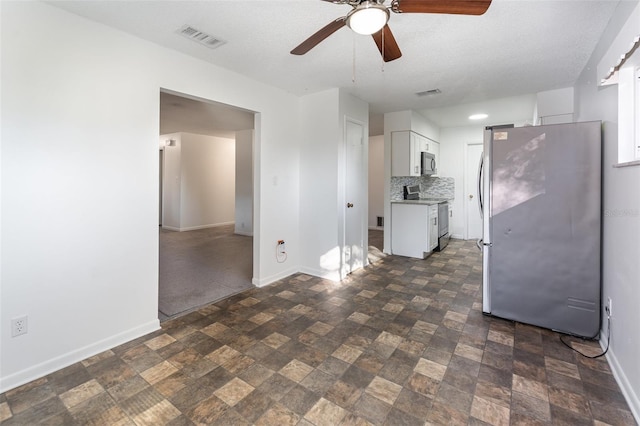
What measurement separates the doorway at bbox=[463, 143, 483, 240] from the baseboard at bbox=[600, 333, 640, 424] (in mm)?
4642

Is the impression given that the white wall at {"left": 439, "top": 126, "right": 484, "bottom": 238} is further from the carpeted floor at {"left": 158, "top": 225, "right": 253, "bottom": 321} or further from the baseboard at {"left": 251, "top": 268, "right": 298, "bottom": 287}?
the carpeted floor at {"left": 158, "top": 225, "right": 253, "bottom": 321}

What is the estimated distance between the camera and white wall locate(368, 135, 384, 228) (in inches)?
312

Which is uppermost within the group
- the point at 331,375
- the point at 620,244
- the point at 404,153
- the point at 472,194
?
the point at 404,153

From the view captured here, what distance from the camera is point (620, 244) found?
77.9 inches

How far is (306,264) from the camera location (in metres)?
4.14

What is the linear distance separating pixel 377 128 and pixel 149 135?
5371mm

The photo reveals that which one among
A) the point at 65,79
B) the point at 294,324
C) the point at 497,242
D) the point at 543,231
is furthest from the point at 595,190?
the point at 65,79

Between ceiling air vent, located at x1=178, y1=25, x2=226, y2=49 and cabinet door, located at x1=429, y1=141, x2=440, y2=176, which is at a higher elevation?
ceiling air vent, located at x1=178, y1=25, x2=226, y2=49

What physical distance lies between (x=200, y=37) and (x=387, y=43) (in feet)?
5.25

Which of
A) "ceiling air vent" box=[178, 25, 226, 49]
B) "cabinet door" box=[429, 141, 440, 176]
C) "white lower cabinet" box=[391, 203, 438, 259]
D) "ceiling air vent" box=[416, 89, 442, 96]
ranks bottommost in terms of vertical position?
"white lower cabinet" box=[391, 203, 438, 259]

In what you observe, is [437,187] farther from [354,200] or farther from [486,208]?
[486,208]

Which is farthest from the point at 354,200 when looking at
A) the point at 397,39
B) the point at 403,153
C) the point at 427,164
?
the point at 427,164

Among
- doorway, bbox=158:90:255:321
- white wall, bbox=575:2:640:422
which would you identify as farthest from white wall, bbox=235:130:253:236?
white wall, bbox=575:2:640:422

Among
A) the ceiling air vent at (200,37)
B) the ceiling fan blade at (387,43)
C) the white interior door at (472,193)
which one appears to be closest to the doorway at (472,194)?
the white interior door at (472,193)
